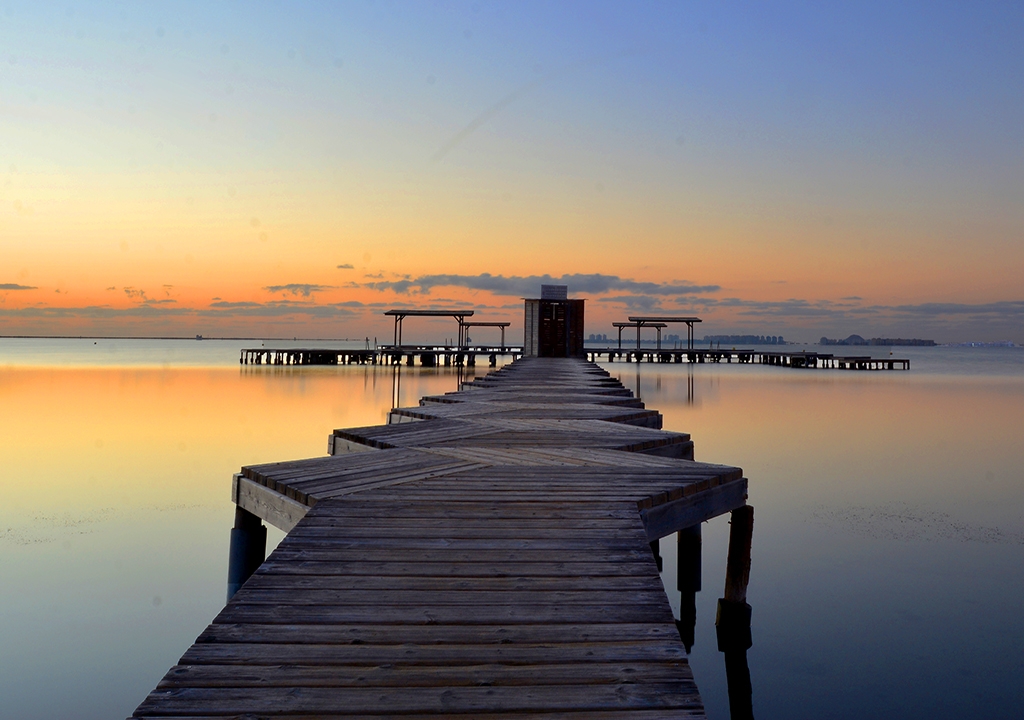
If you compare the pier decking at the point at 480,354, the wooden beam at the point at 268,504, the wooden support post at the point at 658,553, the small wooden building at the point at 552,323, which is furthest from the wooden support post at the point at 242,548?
the pier decking at the point at 480,354

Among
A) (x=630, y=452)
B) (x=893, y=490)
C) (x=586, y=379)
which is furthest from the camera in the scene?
(x=586, y=379)

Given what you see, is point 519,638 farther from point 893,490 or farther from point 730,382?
point 730,382

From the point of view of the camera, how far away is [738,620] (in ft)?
22.8

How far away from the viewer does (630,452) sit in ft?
23.5

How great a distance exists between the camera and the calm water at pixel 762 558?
6.26m

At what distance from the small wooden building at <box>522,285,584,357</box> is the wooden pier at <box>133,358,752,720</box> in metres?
35.7

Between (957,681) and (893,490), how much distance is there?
30.0 feet

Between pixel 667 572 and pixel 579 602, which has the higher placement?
pixel 579 602

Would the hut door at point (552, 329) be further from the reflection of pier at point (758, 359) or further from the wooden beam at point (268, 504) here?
the wooden beam at point (268, 504)

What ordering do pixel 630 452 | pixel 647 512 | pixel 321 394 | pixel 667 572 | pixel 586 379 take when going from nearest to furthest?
1. pixel 647 512
2. pixel 630 452
3. pixel 667 572
4. pixel 586 379
5. pixel 321 394

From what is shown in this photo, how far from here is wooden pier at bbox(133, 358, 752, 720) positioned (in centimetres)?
224

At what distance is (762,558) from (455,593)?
799cm

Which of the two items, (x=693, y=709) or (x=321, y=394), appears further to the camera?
(x=321, y=394)

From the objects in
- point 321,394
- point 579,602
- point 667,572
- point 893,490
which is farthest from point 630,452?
point 321,394
